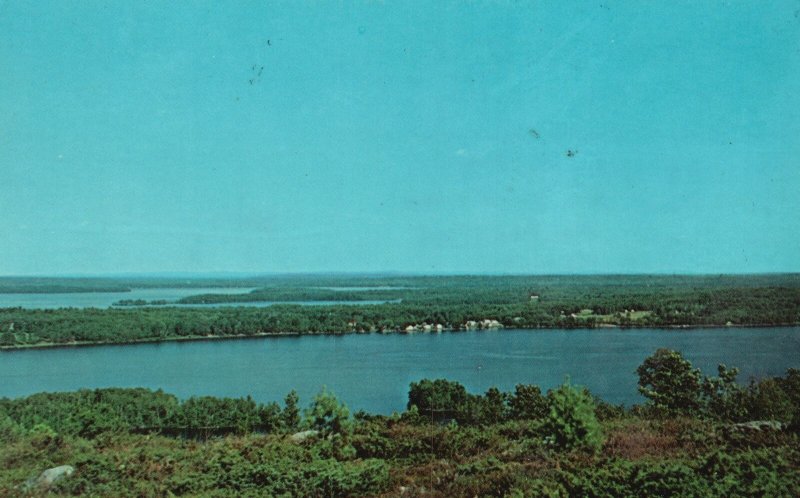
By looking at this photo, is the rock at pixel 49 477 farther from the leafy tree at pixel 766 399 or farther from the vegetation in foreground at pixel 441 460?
the leafy tree at pixel 766 399

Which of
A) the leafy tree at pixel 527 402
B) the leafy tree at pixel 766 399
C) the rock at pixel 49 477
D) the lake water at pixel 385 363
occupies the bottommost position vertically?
the lake water at pixel 385 363

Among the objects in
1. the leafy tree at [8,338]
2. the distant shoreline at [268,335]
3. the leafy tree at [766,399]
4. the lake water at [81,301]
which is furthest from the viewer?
the lake water at [81,301]

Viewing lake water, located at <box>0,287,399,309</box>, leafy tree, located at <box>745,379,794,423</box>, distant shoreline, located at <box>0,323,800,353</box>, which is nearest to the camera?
leafy tree, located at <box>745,379,794,423</box>

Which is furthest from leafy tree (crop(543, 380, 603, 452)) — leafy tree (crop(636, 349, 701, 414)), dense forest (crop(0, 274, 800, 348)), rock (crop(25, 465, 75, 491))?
dense forest (crop(0, 274, 800, 348))

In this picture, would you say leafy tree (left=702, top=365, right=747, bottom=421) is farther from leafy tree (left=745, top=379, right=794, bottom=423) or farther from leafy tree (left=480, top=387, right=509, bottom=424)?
leafy tree (left=480, top=387, right=509, bottom=424)

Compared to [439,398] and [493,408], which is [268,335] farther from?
[493,408]

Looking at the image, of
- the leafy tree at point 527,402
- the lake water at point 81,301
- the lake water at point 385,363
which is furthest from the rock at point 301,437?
the lake water at point 81,301
